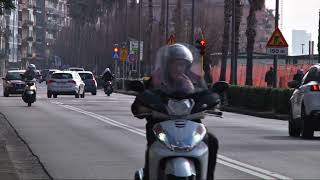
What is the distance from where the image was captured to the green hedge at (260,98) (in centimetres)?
3681

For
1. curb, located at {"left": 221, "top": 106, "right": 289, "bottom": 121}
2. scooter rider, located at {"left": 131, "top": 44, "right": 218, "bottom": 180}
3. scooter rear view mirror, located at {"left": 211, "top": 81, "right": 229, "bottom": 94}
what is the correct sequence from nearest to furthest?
scooter rider, located at {"left": 131, "top": 44, "right": 218, "bottom": 180}
scooter rear view mirror, located at {"left": 211, "top": 81, "right": 229, "bottom": 94}
curb, located at {"left": 221, "top": 106, "right": 289, "bottom": 121}

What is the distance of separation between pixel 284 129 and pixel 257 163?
472 inches

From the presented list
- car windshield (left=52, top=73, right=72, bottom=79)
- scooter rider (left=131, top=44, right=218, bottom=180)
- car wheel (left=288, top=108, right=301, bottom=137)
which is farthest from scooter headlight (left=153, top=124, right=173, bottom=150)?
car windshield (left=52, top=73, right=72, bottom=79)

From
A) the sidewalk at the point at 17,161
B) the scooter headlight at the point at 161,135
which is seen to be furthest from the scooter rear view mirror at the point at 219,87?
A: the sidewalk at the point at 17,161

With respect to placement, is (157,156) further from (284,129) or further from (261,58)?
(261,58)

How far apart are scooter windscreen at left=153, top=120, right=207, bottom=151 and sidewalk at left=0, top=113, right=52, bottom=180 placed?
462cm

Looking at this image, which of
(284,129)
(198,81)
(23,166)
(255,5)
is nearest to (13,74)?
(255,5)

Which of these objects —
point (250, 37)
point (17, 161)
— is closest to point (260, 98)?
point (250, 37)

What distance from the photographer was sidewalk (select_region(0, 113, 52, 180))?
47.2ft

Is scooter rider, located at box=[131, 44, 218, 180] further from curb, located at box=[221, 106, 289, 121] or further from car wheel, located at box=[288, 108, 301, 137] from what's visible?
curb, located at box=[221, 106, 289, 121]

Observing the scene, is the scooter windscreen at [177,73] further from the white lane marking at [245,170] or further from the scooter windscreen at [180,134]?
the white lane marking at [245,170]

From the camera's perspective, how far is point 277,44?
1459 inches

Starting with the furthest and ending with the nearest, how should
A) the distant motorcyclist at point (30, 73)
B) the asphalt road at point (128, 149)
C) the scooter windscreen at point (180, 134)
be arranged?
the distant motorcyclist at point (30, 73) → the asphalt road at point (128, 149) → the scooter windscreen at point (180, 134)

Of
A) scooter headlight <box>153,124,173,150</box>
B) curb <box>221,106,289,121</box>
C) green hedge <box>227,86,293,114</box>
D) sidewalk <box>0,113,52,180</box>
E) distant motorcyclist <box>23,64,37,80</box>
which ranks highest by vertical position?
scooter headlight <box>153,124,173,150</box>
